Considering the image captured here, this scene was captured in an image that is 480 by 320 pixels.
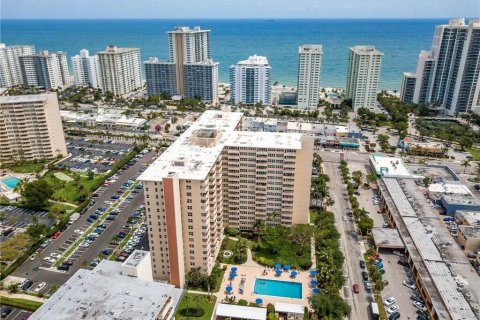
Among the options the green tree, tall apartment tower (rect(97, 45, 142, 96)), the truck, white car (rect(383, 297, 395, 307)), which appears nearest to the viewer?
the truck

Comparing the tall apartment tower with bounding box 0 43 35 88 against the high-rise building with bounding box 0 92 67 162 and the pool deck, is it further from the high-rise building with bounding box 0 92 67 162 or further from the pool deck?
the pool deck

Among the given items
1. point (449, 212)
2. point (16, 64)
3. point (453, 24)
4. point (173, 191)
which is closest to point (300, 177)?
point (173, 191)

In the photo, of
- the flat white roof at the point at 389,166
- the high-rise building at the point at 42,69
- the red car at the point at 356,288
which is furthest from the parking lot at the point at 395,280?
the high-rise building at the point at 42,69

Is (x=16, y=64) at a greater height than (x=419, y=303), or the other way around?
(x=16, y=64)

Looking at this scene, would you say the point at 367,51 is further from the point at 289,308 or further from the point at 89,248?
the point at 89,248

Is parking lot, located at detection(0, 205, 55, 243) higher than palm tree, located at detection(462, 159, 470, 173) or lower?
lower

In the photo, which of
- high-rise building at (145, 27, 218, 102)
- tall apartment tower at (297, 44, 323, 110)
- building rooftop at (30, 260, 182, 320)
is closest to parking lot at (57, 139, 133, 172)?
high-rise building at (145, 27, 218, 102)

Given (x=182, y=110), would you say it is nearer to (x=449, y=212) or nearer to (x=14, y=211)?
(x=14, y=211)
